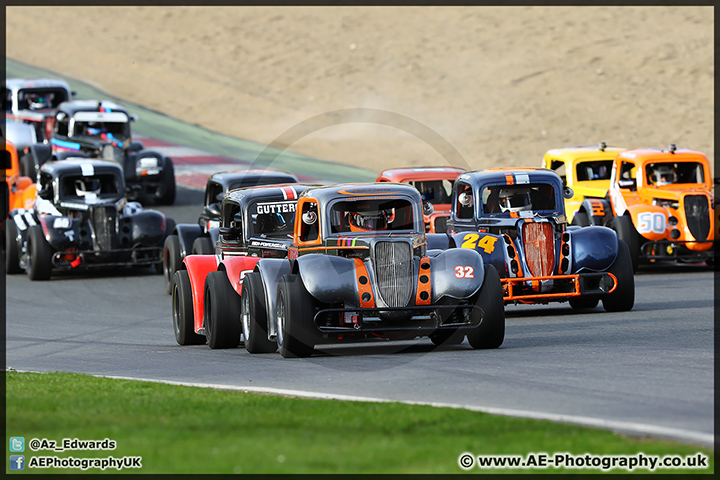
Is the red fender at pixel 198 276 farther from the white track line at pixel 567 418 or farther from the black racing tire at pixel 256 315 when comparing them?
the white track line at pixel 567 418

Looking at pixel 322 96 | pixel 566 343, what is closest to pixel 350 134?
pixel 322 96

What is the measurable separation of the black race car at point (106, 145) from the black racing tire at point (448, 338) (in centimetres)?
1647

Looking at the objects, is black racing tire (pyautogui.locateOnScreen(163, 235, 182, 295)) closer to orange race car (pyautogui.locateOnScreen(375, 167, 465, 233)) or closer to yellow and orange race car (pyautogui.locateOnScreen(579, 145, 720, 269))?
orange race car (pyautogui.locateOnScreen(375, 167, 465, 233))

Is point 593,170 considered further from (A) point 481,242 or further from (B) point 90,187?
(B) point 90,187

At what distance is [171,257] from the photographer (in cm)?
1927

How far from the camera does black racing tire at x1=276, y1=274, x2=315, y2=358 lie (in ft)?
36.8

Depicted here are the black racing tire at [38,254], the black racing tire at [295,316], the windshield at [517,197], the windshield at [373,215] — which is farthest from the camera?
the black racing tire at [38,254]

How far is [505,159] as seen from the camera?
120 ft

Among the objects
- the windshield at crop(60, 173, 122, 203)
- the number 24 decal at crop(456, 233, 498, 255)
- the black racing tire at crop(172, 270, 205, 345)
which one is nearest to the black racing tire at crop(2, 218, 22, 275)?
the windshield at crop(60, 173, 122, 203)

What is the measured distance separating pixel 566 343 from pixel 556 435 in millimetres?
4822

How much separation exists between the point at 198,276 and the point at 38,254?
7.70 meters

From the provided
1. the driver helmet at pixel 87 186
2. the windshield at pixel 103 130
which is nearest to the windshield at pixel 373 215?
the driver helmet at pixel 87 186

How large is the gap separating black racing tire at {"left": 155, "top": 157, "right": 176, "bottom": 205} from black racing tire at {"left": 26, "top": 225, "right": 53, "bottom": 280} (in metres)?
8.01

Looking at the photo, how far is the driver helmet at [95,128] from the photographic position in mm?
28109
